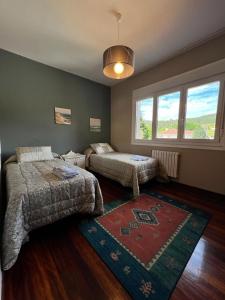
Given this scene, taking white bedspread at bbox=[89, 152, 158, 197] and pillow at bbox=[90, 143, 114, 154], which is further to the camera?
pillow at bbox=[90, 143, 114, 154]

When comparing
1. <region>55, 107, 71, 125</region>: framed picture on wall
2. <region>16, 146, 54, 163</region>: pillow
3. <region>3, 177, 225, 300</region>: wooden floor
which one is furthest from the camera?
<region>55, 107, 71, 125</region>: framed picture on wall

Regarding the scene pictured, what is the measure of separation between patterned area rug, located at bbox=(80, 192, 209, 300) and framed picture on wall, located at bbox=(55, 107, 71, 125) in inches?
92.5

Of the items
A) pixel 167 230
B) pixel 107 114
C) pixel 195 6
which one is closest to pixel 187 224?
pixel 167 230

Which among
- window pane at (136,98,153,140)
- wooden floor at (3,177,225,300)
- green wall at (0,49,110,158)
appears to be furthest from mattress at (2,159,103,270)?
window pane at (136,98,153,140)

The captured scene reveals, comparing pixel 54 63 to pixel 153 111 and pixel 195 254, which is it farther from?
pixel 195 254

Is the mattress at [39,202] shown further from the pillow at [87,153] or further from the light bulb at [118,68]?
the pillow at [87,153]

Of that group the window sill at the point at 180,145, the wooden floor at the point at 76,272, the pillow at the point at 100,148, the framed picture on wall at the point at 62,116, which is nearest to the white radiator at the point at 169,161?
the window sill at the point at 180,145

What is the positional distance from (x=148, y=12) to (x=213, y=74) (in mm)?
1446

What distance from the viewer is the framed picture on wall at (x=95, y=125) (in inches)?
158

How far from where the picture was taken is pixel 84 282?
1.02 m

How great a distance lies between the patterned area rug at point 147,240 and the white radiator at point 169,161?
83 cm

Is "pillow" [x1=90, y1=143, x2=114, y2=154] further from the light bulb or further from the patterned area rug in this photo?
the light bulb

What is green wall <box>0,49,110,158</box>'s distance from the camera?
2688 mm

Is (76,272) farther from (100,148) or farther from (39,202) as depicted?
(100,148)
